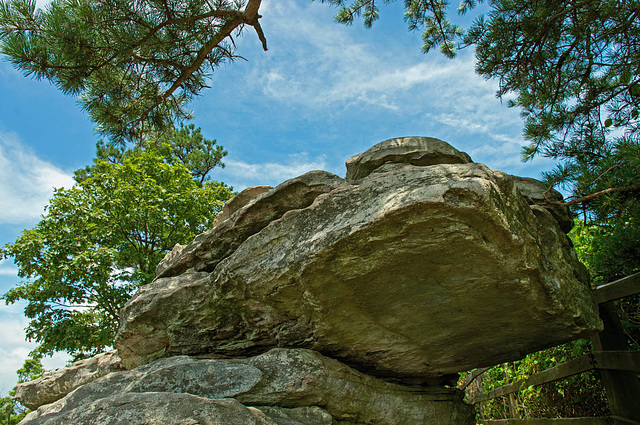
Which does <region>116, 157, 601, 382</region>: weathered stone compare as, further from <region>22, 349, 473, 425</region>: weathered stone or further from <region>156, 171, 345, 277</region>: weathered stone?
A: <region>22, 349, 473, 425</region>: weathered stone

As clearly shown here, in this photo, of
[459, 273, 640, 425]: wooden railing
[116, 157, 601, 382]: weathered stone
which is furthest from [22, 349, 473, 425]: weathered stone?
[459, 273, 640, 425]: wooden railing

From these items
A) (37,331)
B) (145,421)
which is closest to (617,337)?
(145,421)

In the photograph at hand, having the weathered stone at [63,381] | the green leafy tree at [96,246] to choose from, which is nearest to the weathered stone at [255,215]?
the weathered stone at [63,381]

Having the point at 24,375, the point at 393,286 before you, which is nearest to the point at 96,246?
the point at 24,375

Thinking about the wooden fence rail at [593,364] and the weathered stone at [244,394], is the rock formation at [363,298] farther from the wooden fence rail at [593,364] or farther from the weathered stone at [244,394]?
the wooden fence rail at [593,364]

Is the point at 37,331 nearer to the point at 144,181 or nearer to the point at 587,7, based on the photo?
Answer: the point at 144,181

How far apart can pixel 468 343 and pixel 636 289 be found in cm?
161

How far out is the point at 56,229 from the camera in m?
10.4

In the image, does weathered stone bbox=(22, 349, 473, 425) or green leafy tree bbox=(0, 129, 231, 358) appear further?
green leafy tree bbox=(0, 129, 231, 358)

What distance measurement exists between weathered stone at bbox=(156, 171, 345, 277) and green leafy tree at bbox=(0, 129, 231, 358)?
20.8 ft

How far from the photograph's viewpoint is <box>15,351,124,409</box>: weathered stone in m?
4.75

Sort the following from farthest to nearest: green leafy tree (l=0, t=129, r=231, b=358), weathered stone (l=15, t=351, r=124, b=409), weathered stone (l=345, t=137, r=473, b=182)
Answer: green leafy tree (l=0, t=129, r=231, b=358), weathered stone (l=15, t=351, r=124, b=409), weathered stone (l=345, t=137, r=473, b=182)

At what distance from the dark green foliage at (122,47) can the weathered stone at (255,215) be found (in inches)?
71.2

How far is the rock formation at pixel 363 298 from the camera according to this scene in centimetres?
276
